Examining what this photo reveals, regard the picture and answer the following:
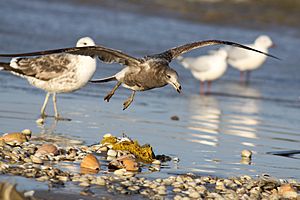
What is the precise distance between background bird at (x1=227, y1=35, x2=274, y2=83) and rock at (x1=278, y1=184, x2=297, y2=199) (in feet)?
26.3

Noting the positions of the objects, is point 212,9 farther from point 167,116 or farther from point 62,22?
point 167,116

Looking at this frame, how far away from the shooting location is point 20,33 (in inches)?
609

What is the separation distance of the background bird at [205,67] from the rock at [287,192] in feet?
22.8

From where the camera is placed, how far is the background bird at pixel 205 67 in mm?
13496

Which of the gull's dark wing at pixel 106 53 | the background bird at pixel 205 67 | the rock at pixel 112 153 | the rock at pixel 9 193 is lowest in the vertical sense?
the rock at pixel 9 193

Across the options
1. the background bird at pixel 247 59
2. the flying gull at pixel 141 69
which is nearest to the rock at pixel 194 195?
the flying gull at pixel 141 69

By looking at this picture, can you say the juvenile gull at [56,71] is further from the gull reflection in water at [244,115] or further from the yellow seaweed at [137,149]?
the yellow seaweed at [137,149]

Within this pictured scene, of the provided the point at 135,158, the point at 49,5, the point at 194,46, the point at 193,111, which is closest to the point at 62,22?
the point at 49,5

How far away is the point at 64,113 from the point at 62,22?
8.72 m

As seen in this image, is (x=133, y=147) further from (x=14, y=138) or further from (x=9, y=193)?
(x=9, y=193)

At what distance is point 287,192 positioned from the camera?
6117 mm

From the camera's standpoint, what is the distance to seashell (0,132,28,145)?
7.09 metres

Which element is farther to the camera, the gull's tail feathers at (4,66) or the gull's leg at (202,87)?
the gull's leg at (202,87)

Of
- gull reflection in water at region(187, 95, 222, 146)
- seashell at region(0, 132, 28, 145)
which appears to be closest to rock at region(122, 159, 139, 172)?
seashell at region(0, 132, 28, 145)
